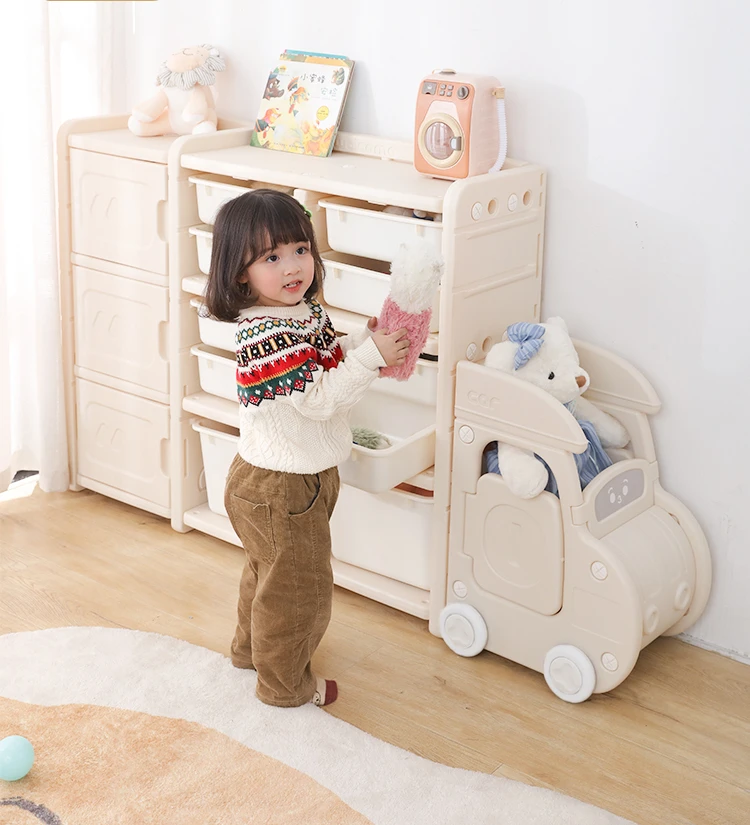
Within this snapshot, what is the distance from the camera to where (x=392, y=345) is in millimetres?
1670

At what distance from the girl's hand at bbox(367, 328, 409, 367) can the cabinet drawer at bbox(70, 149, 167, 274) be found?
2.82 ft

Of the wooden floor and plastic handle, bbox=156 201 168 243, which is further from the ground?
plastic handle, bbox=156 201 168 243

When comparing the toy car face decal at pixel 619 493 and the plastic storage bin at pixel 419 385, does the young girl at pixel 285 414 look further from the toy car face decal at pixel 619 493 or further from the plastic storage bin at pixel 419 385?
the toy car face decal at pixel 619 493

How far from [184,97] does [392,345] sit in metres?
1.10

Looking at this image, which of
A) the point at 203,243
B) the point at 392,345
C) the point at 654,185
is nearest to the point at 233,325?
the point at 203,243

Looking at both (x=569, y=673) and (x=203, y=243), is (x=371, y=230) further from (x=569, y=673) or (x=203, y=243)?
(x=569, y=673)

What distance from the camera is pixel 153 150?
7.63 ft

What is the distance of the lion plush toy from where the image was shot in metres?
2.43

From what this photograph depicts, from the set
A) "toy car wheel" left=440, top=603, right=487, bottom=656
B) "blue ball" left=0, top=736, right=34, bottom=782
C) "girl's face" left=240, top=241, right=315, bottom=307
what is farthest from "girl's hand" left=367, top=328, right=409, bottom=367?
"blue ball" left=0, top=736, right=34, bottom=782

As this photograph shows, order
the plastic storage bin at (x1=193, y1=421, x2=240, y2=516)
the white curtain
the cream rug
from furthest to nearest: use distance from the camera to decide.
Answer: the white curtain → the plastic storage bin at (x1=193, y1=421, x2=240, y2=516) → the cream rug

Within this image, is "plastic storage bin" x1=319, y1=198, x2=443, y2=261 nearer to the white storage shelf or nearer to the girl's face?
the white storage shelf

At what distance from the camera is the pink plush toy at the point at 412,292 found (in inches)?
65.1

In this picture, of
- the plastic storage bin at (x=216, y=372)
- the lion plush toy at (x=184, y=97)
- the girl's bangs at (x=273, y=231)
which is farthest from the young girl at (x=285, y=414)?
the lion plush toy at (x=184, y=97)

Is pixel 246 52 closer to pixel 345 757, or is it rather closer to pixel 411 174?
pixel 411 174
